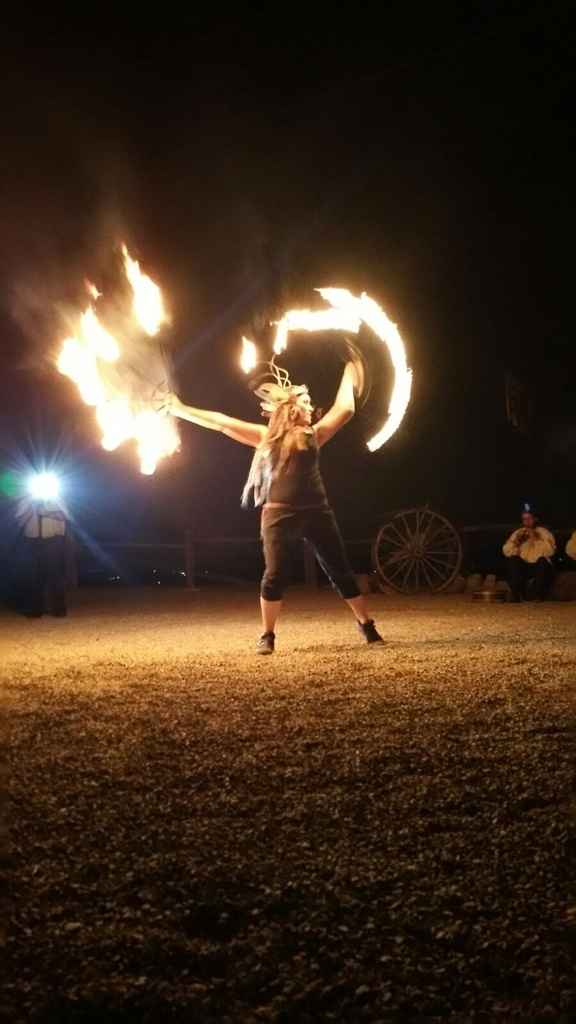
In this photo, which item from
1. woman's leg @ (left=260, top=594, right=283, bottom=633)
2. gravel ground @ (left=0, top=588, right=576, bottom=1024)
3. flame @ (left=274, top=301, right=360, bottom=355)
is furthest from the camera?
flame @ (left=274, top=301, right=360, bottom=355)

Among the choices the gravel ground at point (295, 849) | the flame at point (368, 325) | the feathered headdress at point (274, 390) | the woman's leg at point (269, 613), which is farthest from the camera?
the feathered headdress at point (274, 390)

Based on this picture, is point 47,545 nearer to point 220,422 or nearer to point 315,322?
point 220,422

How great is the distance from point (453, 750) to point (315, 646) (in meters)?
3.35

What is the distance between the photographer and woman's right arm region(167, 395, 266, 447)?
6938 millimetres

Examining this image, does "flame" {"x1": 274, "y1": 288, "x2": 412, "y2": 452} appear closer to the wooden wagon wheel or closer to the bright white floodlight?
the bright white floodlight

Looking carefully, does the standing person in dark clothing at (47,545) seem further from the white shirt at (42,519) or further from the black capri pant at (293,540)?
the black capri pant at (293,540)

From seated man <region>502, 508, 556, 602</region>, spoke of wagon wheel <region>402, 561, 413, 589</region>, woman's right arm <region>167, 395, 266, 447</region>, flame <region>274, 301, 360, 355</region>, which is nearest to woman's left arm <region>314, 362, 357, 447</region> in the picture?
flame <region>274, 301, 360, 355</region>

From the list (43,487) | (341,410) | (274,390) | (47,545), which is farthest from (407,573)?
(274,390)

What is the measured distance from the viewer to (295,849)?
8.00ft

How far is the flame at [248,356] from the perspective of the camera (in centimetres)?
696

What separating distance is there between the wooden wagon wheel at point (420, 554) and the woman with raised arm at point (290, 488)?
593 cm

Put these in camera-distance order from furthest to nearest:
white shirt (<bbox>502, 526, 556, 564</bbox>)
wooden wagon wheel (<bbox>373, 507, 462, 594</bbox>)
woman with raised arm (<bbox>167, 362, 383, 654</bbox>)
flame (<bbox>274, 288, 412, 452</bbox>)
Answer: wooden wagon wheel (<bbox>373, 507, 462, 594</bbox>) → white shirt (<bbox>502, 526, 556, 564</bbox>) → flame (<bbox>274, 288, 412, 452</bbox>) → woman with raised arm (<bbox>167, 362, 383, 654</bbox>)

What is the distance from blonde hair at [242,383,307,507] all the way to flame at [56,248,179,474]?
820 millimetres

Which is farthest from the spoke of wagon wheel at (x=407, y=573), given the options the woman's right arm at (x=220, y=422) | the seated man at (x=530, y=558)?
the woman's right arm at (x=220, y=422)
